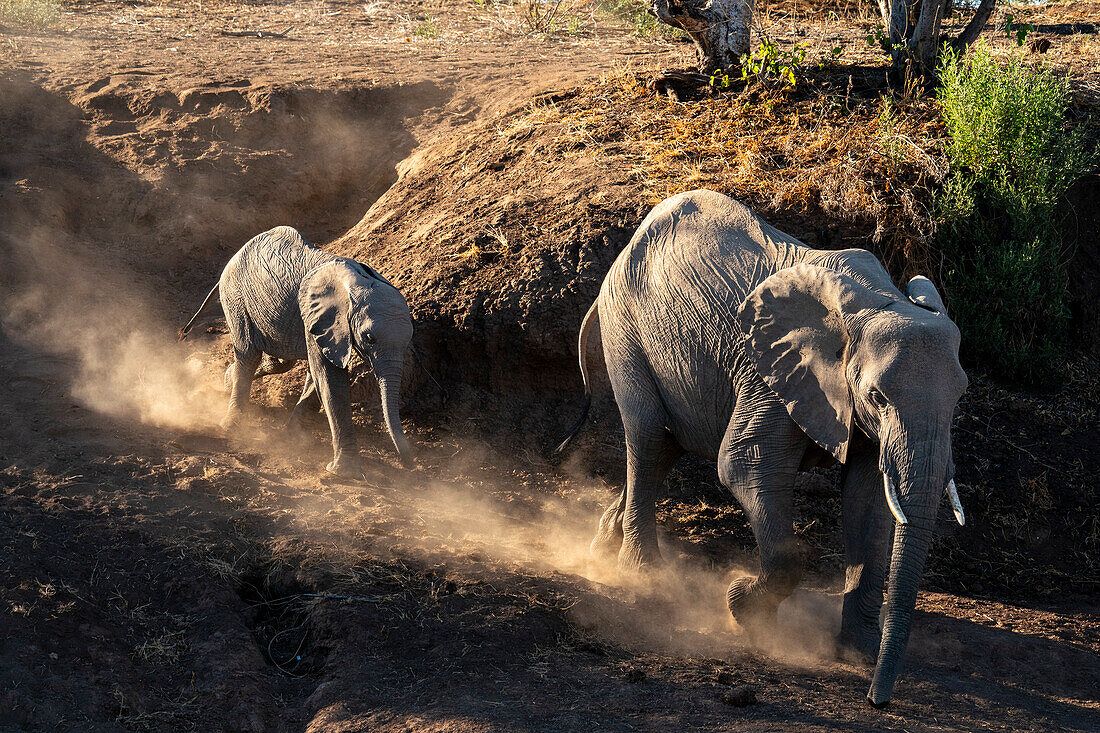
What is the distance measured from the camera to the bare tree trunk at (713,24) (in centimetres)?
937

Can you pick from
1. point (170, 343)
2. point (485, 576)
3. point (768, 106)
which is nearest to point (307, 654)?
point (485, 576)

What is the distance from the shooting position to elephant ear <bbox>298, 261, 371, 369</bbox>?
685 centimetres

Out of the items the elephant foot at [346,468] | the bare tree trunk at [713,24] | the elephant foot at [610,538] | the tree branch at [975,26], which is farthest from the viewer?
the bare tree trunk at [713,24]

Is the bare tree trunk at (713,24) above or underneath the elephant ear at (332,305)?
above

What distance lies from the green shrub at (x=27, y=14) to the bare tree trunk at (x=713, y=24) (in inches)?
435

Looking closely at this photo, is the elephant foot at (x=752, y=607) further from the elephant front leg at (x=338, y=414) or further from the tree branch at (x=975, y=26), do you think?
the tree branch at (x=975, y=26)

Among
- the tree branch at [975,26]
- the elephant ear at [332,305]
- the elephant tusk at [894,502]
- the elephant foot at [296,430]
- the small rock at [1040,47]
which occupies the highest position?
the tree branch at [975,26]

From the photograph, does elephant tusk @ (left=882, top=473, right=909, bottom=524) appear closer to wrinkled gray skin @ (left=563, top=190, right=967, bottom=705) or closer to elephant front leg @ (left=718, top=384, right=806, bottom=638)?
wrinkled gray skin @ (left=563, top=190, right=967, bottom=705)

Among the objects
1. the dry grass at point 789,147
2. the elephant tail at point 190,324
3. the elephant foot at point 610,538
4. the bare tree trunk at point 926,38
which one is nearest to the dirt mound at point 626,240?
the dry grass at point 789,147

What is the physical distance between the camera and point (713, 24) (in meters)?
9.50

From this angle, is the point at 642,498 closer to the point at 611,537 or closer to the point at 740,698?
the point at 611,537

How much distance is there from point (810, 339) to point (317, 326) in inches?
161

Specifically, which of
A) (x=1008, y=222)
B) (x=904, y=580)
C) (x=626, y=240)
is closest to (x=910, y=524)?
(x=904, y=580)

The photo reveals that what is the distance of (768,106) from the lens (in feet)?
29.7
